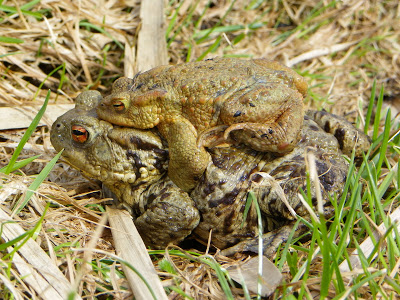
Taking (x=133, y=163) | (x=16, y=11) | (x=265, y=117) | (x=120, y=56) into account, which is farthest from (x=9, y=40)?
(x=265, y=117)

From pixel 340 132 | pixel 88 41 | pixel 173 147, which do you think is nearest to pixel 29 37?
pixel 88 41

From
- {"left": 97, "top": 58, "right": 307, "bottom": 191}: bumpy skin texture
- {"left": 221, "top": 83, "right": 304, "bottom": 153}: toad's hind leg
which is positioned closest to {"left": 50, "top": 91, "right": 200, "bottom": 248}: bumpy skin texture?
{"left": 97, "top": 58, "right": 307, "bottom": 191}: bumpy skin texture

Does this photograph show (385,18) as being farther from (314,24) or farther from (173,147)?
→ (173,147)

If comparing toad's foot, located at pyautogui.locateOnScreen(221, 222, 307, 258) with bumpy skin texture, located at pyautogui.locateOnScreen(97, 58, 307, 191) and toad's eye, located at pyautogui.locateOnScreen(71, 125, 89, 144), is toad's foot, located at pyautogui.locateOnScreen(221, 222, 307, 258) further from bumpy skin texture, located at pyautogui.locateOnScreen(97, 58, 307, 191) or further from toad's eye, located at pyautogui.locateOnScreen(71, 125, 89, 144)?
toad's eye, located at pyautogui.locateOnScreen(71, 125, 89, 144)

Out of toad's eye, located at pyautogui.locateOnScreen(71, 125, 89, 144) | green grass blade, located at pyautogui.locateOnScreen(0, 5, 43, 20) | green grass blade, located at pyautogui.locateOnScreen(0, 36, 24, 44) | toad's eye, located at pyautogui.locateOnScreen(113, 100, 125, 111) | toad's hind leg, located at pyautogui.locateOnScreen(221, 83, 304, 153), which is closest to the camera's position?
toad's hind leg, located at pyautogui.locateOnScreen(221, 83, 304, 153)

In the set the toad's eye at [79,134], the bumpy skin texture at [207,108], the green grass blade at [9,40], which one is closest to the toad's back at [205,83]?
the bumpy skin texture at [207,108]

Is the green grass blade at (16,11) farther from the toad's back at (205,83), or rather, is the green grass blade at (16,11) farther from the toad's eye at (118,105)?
the toad's eye at (118,105)
